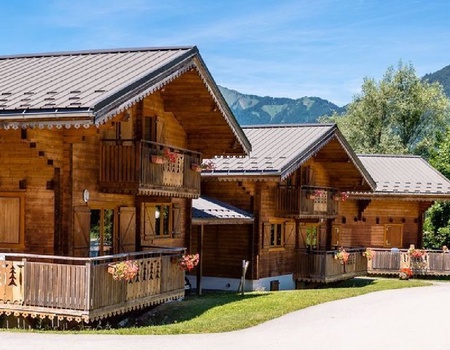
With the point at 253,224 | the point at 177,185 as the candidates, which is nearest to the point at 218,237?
the point at 253,224

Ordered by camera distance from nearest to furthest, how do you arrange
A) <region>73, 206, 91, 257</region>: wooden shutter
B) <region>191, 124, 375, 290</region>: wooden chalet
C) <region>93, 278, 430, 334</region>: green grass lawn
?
<region>93, 278, 430, 334</region>: green grass lawn < <region>73, 206, 91, 257</region>: wooden shutter < <region>191, 124, 375, 290</region>: wooden chalet

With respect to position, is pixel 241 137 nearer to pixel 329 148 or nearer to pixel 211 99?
pixel 211 99

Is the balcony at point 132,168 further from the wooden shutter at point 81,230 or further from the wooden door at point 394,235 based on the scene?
the wooden door at point 394,235

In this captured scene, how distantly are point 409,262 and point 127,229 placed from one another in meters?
18.6

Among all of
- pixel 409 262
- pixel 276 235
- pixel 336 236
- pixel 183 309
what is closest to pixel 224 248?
pixel 276 235

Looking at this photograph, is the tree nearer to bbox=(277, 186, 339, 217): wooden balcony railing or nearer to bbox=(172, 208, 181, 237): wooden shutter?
bbox=(277, 186, 339, 217): wooden balcony railing

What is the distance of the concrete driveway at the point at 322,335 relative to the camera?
13805 mm

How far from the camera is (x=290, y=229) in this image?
31000 mm

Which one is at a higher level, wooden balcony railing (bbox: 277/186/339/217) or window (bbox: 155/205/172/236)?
wooden balcony railing (bbox: 277/186/339/217)

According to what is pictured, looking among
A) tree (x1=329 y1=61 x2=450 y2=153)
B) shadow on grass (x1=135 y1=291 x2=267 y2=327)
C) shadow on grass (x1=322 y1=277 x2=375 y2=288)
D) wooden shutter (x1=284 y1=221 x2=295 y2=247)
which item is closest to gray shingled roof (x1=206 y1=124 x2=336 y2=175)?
wooden shutter (x1=284 y1=221 x2=295 y2=247)

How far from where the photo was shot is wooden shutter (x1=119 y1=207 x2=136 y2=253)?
2048 cm

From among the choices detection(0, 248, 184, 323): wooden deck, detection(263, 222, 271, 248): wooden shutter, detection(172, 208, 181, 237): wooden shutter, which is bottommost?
detection(0, 248, 184, 323): wooden deck

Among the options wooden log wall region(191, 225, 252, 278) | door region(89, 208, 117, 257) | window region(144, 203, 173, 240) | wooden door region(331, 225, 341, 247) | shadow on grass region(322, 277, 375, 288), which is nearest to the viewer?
door region(89, 208, 117, 257)

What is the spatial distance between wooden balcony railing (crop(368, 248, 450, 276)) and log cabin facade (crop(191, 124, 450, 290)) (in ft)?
7.42
